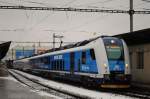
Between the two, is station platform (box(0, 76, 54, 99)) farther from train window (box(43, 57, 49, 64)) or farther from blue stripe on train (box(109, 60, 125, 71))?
train window (box(43, 57, 49, 64))

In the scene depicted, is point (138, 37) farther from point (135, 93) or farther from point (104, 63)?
point (135, 93)

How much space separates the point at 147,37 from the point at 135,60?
3543mm

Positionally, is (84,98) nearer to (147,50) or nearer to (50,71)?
(147,50)

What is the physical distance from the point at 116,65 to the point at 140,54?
284 inches

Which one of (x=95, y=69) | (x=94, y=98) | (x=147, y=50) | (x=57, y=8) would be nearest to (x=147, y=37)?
(x=147, y=50)

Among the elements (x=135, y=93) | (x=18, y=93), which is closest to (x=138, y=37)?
(x=135, y=93)

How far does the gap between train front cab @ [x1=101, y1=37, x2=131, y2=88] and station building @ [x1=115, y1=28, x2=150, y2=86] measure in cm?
357

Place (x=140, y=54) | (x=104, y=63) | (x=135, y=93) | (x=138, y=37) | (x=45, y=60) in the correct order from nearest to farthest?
(x=135, y=93) → (x=104, y=63) → (x=138, y=37) → (x=140, y=54) → (x=45, y=60)

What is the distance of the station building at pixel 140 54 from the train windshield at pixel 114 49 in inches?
139

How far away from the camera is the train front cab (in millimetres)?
22844

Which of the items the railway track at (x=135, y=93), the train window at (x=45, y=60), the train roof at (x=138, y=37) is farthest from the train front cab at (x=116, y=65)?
the train window at (x=45, y=60)

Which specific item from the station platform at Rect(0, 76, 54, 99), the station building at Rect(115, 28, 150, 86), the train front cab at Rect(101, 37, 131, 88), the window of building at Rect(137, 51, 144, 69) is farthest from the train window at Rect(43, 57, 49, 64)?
the train front cab at Rect(101, 37, 131, 88)

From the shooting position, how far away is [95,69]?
23562 mm

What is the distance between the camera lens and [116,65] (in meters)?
23.2
